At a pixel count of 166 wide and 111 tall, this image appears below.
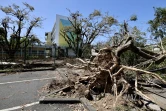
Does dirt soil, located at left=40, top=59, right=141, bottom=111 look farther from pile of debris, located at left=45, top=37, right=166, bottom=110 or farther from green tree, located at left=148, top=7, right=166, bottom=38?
green tree, located at left=148, top=7, right=166, bottom=38

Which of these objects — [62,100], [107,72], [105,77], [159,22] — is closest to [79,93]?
[62,100]

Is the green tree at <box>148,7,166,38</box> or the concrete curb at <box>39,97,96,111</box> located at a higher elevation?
the green tree at <box>148,7,166,38</box>

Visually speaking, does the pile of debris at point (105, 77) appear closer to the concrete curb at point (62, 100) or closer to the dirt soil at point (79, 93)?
the dirt soil at point (79, 93)

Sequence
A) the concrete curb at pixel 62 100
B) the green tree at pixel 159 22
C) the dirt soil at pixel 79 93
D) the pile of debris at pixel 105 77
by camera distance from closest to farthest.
Answer: 1. the dirt soil at pixel 79 93
2. the concrete curb at pixel 62 100
3. the pile of debris at pixel 105 77
4. the green tree at pixel 159 22

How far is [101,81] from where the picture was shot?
4988 mm

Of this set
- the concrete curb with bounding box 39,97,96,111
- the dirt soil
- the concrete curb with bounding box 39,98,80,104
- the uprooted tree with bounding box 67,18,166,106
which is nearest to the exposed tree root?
the uprooted tree with bounding box 67,18,166,106

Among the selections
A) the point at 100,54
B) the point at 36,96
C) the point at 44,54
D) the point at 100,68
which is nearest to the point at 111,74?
the point at 100,68

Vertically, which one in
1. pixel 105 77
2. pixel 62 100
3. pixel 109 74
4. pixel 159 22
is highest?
pixel 159 22

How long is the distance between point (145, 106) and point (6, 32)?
63.2 feet

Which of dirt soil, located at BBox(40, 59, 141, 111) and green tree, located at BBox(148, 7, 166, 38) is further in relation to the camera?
green tree, located at BBox(148, 7, 166, 38)

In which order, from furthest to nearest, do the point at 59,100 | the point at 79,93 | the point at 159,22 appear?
1. the point at 159,22
2. the point at 79,93
3. the point at 59,100

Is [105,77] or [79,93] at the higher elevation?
[105,77]

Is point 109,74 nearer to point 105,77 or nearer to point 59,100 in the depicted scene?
point 105,77

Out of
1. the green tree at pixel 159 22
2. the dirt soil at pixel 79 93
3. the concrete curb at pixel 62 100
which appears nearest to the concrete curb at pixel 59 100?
the concrete curb at pixel 62 100
